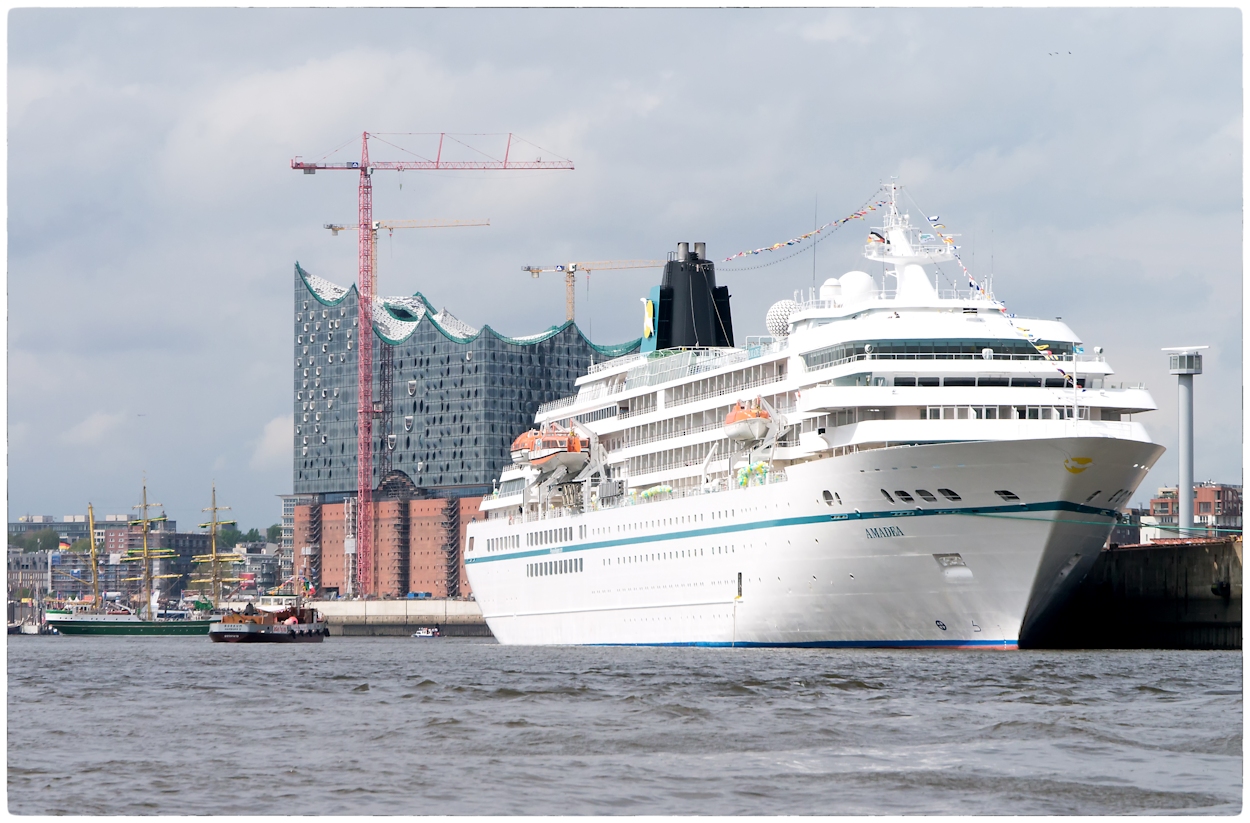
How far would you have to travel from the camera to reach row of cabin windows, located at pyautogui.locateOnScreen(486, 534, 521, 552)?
244 feet

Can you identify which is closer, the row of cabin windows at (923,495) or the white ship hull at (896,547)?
the white ship hull at (896,547)

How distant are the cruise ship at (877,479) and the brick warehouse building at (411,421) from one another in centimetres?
9756

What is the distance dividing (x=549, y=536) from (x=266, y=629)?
39.7m

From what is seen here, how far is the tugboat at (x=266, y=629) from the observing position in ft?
340

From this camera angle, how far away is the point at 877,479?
48906 mm

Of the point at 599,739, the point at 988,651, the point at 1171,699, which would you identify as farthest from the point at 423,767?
the point at 988,651

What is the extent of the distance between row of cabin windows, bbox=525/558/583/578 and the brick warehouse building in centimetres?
8509

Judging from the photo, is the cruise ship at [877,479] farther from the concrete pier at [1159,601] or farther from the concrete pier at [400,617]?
the concrete pier at [400,617]

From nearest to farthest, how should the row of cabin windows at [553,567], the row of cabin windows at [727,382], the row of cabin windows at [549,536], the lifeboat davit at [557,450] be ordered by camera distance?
the row of cabin windows at [727,382] < the row of cabin windows at [553,567] < the row of cabin windows at [549,536] < the lifeboat davit at [557,450]

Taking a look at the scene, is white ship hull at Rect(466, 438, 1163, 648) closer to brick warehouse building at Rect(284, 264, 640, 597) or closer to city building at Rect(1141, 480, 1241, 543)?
city building at Rect(1141, 480, 1241, 543)

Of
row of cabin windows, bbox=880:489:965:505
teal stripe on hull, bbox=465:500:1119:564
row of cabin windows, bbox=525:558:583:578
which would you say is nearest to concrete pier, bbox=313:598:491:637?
row of cabin windows, bbox=525:558:583:578

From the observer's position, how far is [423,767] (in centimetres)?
2573

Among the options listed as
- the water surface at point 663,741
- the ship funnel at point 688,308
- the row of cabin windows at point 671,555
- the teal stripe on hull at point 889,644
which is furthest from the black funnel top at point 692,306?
the water surface at point 663,741

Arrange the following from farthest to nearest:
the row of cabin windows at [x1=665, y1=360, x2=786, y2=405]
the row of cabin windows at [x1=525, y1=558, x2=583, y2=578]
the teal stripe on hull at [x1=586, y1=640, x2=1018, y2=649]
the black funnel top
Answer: the black funnel top → the row of cabin windows at [x1=525, y1=558, x2=583, y2=578] → the row of cabin windows at [x1=665, y1=360, x2=786, y2=405] → the teal stripe on hull at [x1=586, y1=640, x2=1018, y2=649]
